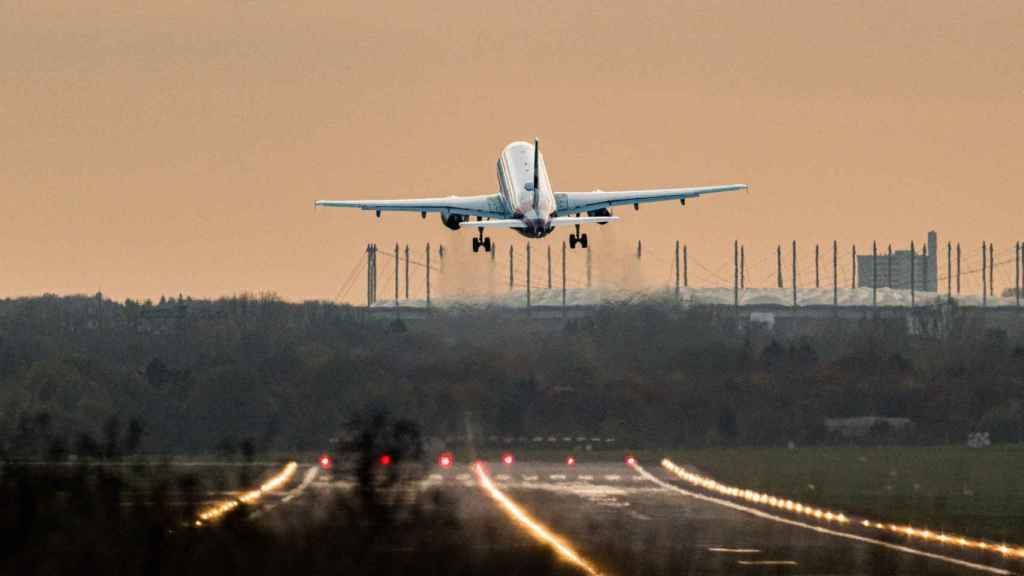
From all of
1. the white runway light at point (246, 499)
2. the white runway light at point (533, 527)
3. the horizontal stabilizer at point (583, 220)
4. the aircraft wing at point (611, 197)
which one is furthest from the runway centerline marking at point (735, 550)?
the aircraft wing at point (611, 197)

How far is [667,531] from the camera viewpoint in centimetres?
7444

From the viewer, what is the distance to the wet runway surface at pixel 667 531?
59.2 metres

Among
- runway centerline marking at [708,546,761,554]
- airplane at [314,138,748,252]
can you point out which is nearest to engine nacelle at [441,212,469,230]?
airplane at [314,138,748,252]

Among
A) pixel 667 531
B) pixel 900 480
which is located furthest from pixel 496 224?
pixel 667 531

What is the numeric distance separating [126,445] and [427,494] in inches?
1176

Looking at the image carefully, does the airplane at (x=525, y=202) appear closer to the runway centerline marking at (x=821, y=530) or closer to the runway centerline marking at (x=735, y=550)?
the runway centerline marking at (x=821, y=530)

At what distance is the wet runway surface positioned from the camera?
59.2m

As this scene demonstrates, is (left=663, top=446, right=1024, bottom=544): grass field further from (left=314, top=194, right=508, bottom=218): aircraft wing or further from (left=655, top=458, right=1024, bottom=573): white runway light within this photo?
(left=314, top=194, right=508, bottom=218): aircraft wing

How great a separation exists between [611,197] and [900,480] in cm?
2557

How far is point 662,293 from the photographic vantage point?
128125mm

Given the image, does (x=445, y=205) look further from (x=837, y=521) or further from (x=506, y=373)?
(x=837, y=521)

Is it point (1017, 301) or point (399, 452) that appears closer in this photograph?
point (399, 452)

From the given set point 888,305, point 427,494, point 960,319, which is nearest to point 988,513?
point 427,494

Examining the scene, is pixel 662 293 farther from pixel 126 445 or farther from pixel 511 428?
pixel 126 445
